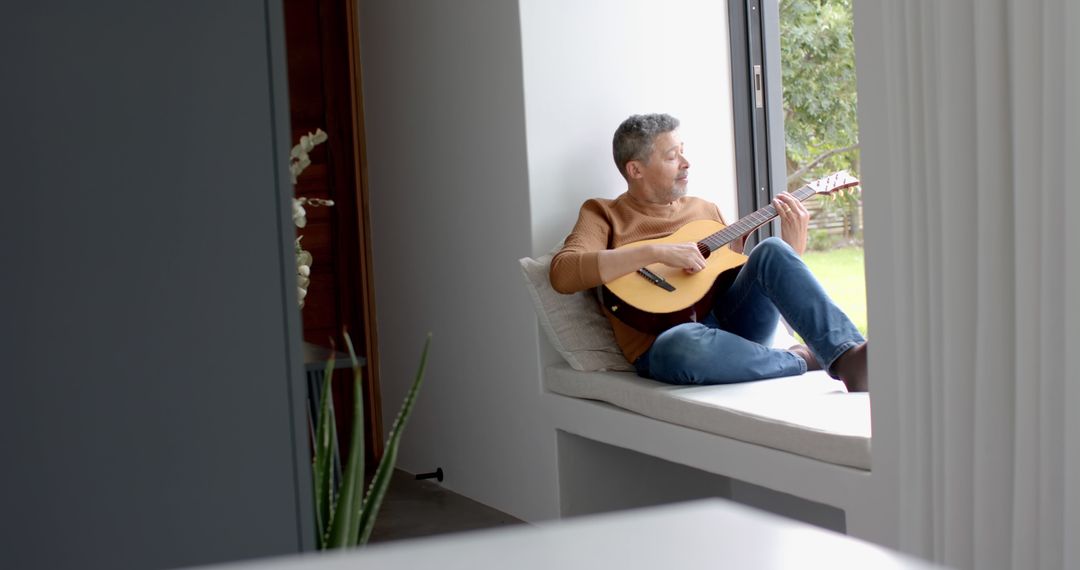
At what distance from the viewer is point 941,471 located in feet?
6.71

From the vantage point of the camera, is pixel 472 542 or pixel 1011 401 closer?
pixel 472 542

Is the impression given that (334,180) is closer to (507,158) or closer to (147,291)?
(507,158)

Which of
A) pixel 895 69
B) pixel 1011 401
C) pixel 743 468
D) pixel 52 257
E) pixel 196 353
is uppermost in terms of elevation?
pixel 895 69

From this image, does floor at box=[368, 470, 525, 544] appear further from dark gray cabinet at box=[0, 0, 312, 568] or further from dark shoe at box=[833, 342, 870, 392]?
dark gray cabinet at box=[0, 0, 312, 568]

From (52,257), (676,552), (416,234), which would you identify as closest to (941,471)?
(52,257)

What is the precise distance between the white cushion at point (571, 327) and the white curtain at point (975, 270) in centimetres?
128

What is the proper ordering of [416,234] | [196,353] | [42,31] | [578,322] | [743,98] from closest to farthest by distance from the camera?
[42,31]
[196,353]
[578,322]
[743,98]
[416,234]

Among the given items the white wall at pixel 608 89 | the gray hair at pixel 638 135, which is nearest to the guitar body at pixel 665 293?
the gray hair at pixel 638 135

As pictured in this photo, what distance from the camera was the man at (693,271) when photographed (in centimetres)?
294

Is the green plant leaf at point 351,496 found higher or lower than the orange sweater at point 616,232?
lower

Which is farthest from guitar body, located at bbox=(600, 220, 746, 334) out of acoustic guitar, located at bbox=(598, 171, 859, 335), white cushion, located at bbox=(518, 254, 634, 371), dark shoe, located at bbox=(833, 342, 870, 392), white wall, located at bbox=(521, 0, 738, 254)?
dark shoe, located at bbox=(833, 342, 870, 392)

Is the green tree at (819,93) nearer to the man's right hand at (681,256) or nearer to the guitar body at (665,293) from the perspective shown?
the guitar body at (665,293)

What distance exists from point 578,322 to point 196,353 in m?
1.90

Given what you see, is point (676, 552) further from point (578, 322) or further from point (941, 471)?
point (578, 322)
